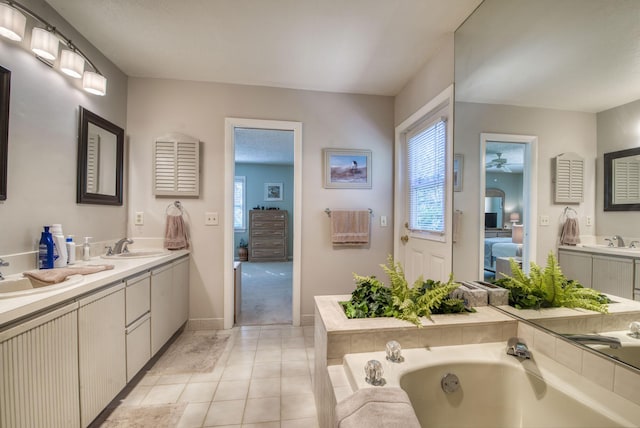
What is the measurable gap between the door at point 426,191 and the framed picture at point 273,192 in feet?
14.1

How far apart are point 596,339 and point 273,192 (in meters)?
6.15

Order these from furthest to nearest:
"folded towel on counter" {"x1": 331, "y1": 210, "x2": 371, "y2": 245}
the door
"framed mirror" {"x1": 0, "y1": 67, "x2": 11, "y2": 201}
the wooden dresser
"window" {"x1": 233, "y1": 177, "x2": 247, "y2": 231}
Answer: "window" {"x1": 233, "y1": 177, "x2": 247, "y2": 231} → the wooden dresser → "folded towel on counter" {"x1": 331, "y1": 210, "x2": 371, "y2": 245} → the door → "framed mirror" {"x1": 0, "y1": 67, "x2": 11, "y2": 201}

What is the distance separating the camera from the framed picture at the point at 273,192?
21.6 ft

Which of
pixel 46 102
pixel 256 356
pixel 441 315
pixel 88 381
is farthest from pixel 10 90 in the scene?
pixel 441 315

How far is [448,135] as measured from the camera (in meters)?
1.88

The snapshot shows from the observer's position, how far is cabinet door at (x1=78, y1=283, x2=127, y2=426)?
1.21 metres

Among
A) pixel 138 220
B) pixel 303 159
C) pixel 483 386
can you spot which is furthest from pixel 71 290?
pixel 303 159

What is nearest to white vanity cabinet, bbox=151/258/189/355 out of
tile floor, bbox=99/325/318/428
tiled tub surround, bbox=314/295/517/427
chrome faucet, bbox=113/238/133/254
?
tile floor, bbox=99/325/318/428

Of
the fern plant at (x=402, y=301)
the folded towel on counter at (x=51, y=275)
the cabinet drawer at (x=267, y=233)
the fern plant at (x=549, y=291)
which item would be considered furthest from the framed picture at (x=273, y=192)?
the fern plant at (x=549, y=291)

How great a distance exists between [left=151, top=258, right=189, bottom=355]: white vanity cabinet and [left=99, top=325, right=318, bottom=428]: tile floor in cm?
31

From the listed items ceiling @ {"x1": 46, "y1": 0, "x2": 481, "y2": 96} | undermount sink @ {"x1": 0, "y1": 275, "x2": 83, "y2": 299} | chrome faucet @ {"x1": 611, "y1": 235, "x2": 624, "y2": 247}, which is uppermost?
ceiling @ {"x1": 46, "y1": 0, "x2": 481, "y2": 96}

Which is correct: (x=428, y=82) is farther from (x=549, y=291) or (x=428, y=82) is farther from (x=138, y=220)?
(x=138, y=220)

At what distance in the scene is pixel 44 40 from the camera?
4.57ft

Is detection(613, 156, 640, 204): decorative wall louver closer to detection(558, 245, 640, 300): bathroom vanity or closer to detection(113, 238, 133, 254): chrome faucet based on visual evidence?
detection(558, 245, 640, 300): bathroom vanity
